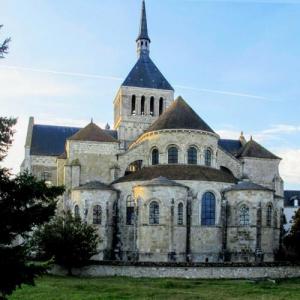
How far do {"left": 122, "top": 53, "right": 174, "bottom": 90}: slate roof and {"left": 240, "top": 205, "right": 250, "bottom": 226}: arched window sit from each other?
90.3 ft

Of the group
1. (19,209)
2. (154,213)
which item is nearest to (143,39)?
(154,213)

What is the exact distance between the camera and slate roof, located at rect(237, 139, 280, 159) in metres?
58.4

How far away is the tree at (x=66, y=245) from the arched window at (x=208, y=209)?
10.6m

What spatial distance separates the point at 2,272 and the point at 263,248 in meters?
37.7

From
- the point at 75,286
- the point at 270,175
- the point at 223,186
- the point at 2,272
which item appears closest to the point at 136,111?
the point at 270,175

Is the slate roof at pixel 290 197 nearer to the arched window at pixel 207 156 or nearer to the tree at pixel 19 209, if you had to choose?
the arched window at pixel 207 156

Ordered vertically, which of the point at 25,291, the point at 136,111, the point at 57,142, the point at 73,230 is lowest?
the point at 25,291

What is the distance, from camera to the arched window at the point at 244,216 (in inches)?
1833

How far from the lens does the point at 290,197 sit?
7662 centimetres

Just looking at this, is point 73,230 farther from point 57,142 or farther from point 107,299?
point 57,142

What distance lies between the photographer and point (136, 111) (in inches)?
2717

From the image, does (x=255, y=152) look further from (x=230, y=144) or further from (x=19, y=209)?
(x=19, y=209)

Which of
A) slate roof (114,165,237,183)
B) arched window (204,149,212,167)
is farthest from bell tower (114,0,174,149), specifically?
slate roof (114,165,237,183)

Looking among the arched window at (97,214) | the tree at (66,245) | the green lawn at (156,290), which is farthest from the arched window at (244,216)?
the tree at (66,245)
